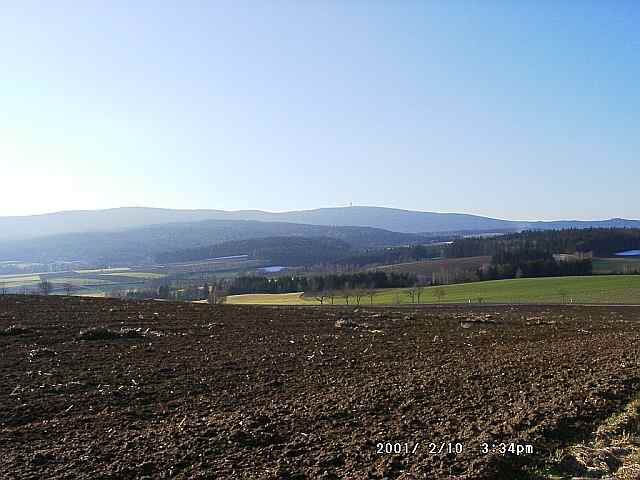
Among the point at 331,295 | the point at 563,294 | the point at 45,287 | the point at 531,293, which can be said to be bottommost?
the point at 331,295

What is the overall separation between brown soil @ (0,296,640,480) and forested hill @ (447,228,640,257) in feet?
301

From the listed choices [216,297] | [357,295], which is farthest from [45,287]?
[357,295]

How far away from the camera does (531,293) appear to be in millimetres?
67688

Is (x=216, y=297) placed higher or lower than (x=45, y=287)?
lower

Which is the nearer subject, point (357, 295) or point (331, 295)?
point (357, 295)

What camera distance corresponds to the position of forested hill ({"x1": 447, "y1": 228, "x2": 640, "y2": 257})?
112 meters

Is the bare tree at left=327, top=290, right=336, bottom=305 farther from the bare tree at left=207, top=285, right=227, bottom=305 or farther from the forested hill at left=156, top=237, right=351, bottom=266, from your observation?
the forested hill at left=156, top=237, right=351, bottom=266

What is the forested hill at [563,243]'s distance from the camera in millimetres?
112062

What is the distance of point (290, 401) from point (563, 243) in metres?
114

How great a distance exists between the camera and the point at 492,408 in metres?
10.8

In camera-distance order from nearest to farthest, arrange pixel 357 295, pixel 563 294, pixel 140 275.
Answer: pixel 563 294 → pixel 357 295 → pixel 140 275

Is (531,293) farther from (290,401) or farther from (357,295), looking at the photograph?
(290,401)

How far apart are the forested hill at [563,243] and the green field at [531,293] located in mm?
29306

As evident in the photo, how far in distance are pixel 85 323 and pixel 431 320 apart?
17802 mm
